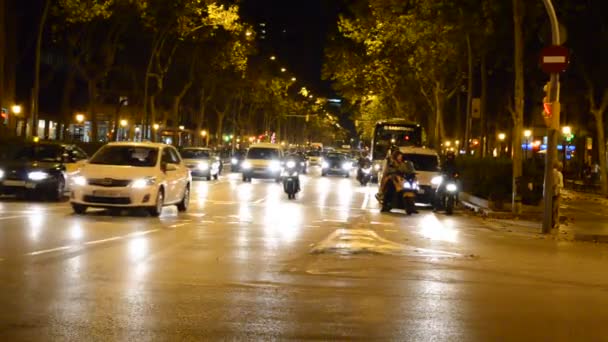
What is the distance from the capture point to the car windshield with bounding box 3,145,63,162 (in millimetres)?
27344

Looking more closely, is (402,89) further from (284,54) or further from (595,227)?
(284,54)

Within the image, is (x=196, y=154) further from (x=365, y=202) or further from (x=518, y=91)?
(x=518, y=91)

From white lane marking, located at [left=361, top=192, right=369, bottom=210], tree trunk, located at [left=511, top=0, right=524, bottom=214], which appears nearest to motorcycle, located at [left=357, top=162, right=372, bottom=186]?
white lane marking, located at [left=361, top=192, right=369, bottom=210]

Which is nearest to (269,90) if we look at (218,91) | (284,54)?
(218,91)

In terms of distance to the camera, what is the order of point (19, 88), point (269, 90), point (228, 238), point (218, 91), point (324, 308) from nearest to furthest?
point (324, 308), point (228, 238), point (19, 88), point (218, 91), point (269, 90)

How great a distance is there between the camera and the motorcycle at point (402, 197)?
86.5ft

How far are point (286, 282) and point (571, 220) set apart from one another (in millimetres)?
16209

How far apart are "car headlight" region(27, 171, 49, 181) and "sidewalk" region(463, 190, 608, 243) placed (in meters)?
12.6

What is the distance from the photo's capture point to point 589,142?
6450 cm

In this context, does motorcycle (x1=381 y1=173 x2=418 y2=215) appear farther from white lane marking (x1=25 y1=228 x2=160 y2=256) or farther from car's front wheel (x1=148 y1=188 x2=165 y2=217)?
white lane marking (x1=25 y1=228 x2=160 y2=256)

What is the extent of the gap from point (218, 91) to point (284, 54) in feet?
107

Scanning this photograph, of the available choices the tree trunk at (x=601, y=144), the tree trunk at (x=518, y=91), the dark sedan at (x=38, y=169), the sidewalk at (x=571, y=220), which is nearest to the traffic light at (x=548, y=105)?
the sidewalk at (x=571, y=220)

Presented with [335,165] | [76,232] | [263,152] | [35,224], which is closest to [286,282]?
[76,232]

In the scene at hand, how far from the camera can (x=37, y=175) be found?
26375mm
